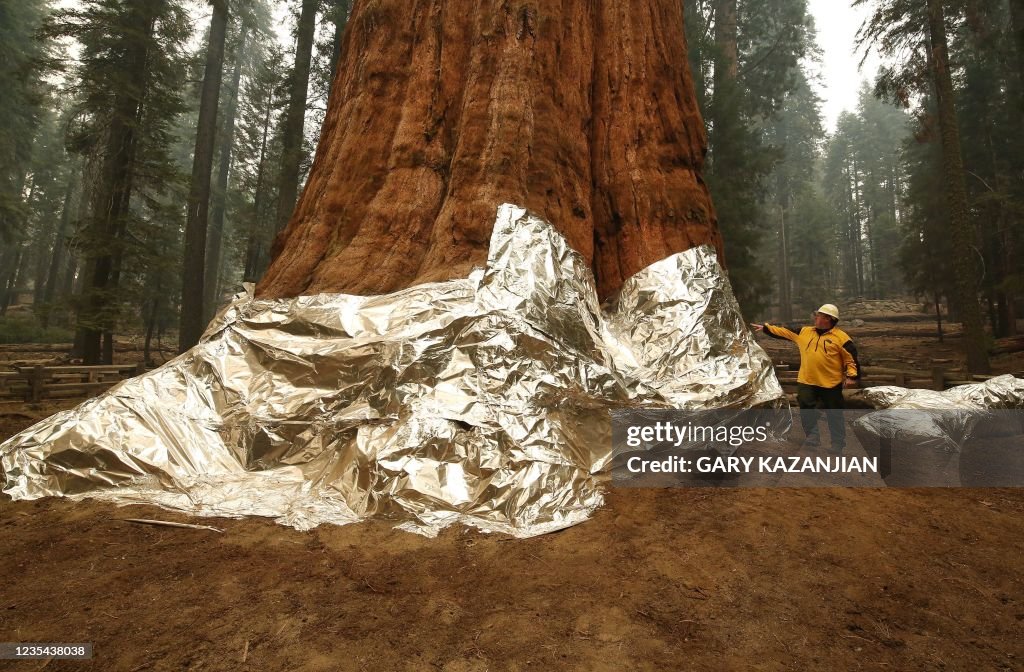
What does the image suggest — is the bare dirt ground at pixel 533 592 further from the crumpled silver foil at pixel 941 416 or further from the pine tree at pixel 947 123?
the pine tree at pixel 947 123

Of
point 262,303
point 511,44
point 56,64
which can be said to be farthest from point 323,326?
point 56,64

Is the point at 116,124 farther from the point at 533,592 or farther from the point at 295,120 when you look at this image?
the point at 533,592

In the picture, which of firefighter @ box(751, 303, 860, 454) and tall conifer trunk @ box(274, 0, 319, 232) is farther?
tall conifer trunk @ box(274, 0, 319, 232)

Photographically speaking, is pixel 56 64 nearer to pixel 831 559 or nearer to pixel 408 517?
pixel 408 517

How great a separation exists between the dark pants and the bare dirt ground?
113cm

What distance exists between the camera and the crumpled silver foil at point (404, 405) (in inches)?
134

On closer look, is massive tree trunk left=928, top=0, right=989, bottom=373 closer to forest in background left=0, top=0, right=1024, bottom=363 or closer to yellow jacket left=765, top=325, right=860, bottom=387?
forest in background left=0, top=0, right=1024, bottom=363

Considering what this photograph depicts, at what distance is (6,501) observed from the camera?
3305 mm

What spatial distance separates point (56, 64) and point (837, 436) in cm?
1653

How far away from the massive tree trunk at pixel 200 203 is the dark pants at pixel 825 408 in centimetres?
1330

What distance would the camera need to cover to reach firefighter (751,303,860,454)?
461 centimetres

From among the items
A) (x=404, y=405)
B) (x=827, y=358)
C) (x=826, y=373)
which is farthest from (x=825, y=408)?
(x=404, y=405)

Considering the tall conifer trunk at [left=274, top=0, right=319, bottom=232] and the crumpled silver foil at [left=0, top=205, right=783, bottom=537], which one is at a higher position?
the tall conifer trunk at [left=274, top=0, right=319, bottom=232]

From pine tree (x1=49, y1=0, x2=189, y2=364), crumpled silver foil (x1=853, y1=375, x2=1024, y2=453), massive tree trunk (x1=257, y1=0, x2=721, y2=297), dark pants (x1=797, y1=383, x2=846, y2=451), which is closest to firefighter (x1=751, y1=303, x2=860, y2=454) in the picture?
dark pants (x1=797, y1=383, x2=846, y2=451)
